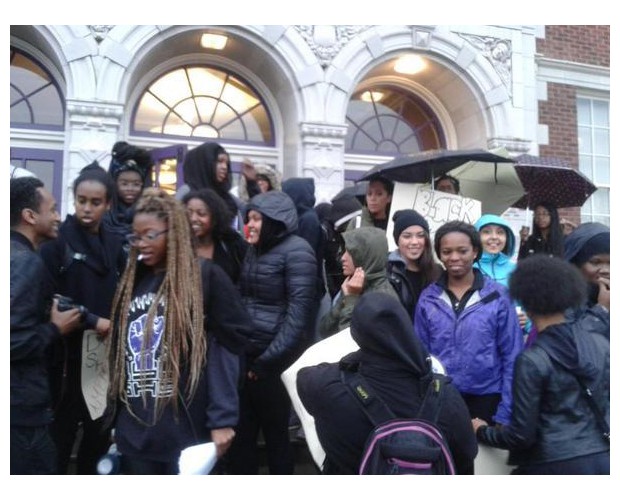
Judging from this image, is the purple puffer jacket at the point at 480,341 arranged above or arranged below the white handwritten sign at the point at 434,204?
below

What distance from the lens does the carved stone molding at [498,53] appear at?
898 centimetres

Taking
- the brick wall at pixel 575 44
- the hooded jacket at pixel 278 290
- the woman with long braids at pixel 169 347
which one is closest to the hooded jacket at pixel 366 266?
the hooded jacket at pixel 278 290

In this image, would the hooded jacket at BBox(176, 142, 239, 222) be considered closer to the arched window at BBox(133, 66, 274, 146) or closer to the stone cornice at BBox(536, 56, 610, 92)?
the arched window at BBox(133, 66, 274, 146)

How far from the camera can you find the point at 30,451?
2.51 m

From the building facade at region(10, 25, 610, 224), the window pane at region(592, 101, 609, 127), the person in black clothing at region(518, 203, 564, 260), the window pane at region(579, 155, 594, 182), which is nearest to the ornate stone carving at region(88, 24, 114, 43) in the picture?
the building facade at region(10, 25, 610, 224)

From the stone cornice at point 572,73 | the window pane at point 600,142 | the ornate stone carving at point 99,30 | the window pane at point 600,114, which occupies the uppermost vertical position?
the stone cornice at point 572,73

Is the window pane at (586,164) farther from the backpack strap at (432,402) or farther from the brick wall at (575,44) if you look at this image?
the backpack strap at (432,402)

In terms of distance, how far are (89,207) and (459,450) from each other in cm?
227

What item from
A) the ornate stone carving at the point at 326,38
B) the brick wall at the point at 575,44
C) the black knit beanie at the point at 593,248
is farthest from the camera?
the brick wall at the point at 575,44

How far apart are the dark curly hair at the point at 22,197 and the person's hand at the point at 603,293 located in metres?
2.69

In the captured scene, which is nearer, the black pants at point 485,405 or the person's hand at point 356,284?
the black pants at point 485,405

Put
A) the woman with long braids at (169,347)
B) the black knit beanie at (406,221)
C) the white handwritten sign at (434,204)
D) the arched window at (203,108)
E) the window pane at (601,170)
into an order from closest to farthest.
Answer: the woman with long braids at (169,347) < the black knit beanie at (406,221) < the white handwritten sign at (434,204) < the arched window at (203,108) < the window pane at (601,170)

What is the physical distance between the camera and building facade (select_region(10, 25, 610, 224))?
7551mm

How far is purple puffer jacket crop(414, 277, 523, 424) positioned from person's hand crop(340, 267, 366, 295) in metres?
0.43
